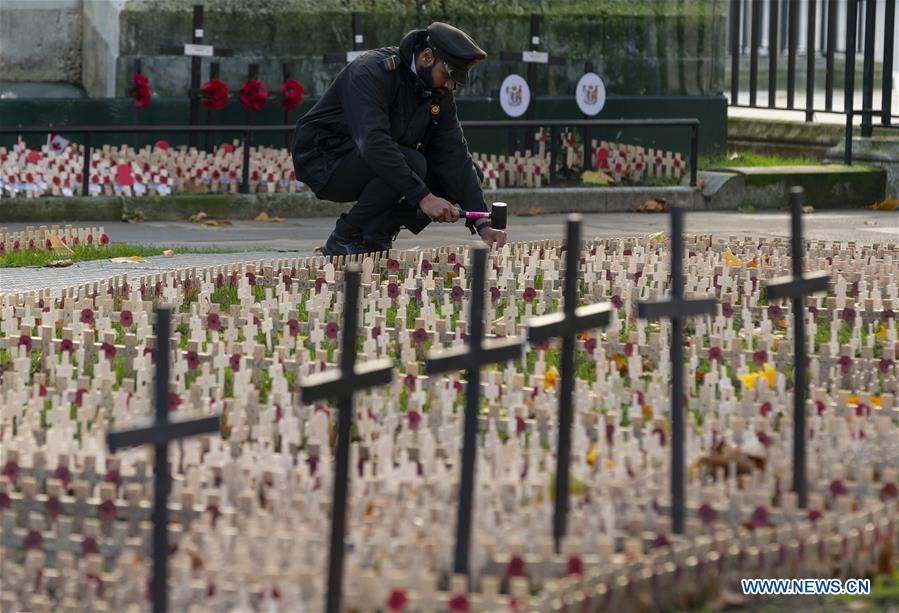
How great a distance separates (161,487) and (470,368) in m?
0.81

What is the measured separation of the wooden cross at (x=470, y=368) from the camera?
3.91 meters

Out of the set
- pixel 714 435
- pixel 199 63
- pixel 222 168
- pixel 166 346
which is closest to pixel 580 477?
pixel 714 435

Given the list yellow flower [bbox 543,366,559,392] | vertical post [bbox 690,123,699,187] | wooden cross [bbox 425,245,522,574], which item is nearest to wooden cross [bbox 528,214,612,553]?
wooden cross [bbox 425,245,522,574]

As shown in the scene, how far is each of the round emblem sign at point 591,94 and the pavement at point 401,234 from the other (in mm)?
1667

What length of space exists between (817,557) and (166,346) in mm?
1564

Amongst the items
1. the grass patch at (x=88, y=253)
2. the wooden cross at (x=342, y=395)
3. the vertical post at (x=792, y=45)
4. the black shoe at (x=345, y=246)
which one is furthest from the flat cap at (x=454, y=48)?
the vertical post at (x=792, y=45)

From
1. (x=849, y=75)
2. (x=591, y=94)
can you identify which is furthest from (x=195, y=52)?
(x=849, y=75)

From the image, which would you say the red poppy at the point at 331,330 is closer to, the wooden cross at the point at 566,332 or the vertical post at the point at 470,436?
the wooden cross at the point at 566,332

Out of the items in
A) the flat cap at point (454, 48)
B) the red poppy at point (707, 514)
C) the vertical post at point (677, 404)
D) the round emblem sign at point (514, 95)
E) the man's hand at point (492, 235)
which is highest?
the round emblem sign at point (514, 95)

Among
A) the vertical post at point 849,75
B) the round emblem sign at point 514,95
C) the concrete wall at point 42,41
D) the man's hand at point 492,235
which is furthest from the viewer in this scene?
the concrete wall at point 42,41

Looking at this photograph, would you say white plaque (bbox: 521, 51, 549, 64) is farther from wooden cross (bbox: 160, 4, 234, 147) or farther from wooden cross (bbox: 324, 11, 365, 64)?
wooden cross (bbox: 160, 4, 234, 147)

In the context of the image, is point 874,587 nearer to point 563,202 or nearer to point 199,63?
point 563,202

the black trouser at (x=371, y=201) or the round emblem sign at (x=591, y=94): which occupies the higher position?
the round emblem sign at (x=591, y=94)

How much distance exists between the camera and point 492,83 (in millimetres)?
15727
